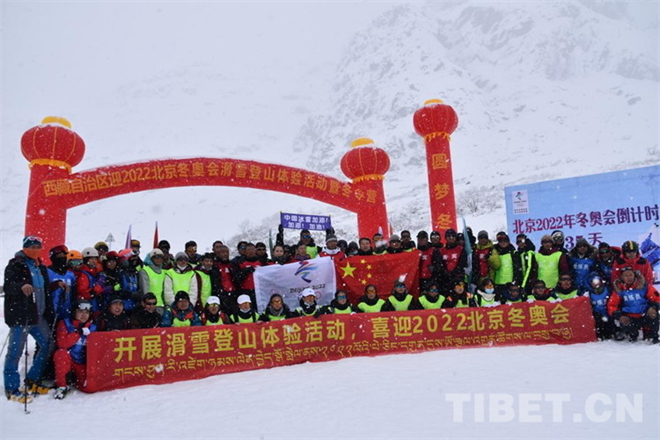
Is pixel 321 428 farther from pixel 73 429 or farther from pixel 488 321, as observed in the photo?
pixel 488 321

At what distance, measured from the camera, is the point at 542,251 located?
6320mm

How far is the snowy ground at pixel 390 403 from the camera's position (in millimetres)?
3293

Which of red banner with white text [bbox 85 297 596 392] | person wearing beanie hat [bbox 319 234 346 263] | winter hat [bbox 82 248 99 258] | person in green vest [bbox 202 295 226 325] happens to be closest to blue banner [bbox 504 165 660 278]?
red banner with white text [bbox 85 297 596 392]

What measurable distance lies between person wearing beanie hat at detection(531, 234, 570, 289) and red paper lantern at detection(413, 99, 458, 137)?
4589 mm

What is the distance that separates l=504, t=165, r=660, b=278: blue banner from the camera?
8.06 meters

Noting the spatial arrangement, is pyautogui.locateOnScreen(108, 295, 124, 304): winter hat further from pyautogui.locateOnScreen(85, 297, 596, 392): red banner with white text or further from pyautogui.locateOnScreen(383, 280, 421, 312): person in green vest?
pyautogui.locateOnScreen(383, 280, 421, 312): person in green vest

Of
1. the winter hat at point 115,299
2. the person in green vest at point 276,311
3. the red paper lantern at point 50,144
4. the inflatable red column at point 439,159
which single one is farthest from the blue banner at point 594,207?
the red paper lantern at point 50,144

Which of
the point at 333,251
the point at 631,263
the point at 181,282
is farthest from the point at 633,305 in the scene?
the point at 181,282

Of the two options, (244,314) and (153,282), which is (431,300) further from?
(153,282)

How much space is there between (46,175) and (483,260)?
23.4ft

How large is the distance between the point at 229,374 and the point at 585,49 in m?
83.7

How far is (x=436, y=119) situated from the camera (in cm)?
1026

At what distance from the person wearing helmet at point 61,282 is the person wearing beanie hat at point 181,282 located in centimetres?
94

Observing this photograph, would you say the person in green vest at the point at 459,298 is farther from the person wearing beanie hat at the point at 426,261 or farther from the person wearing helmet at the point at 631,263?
the person wearing helmet at the point at 631,263
